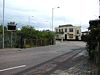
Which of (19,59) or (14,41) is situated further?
(14,41)

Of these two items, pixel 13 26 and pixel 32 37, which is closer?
pixel 13 26

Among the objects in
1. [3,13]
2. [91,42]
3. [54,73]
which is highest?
[3,13]

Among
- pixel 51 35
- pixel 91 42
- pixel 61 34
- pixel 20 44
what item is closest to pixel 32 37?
pixel 20 44

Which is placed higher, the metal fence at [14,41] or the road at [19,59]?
the metal fence at [14,41]

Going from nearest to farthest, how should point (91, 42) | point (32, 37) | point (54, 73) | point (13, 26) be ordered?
1. point (54, 73)
2. point (91, 42)
3. point (13, 26)
4. point (32, 37)

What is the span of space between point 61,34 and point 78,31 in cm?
1736

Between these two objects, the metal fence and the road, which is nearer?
the road

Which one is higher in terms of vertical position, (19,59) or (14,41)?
(14,41)

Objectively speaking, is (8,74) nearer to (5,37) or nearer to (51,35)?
(5,37)

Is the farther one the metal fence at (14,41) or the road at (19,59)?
the metal fence at (14,41)

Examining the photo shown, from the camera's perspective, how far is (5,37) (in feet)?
145

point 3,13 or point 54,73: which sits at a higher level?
point 3,13

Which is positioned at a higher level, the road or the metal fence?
the metal fence

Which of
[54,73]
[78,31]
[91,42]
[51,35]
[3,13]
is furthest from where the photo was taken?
[78,31]
